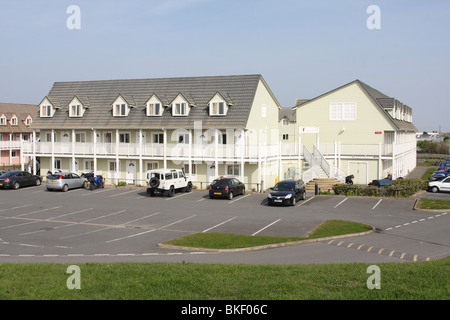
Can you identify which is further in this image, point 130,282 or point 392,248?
point 392,248

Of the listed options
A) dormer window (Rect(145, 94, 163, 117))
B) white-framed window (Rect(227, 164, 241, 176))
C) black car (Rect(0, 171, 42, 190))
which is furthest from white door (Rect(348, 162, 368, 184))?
black car (Rect(0, 171, 42, 190))

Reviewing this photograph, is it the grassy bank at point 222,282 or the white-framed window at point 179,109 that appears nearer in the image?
the grassy bank at point 222,282

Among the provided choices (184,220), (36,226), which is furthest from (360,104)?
(36,226)

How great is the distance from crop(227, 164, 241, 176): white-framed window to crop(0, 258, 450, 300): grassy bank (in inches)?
1047

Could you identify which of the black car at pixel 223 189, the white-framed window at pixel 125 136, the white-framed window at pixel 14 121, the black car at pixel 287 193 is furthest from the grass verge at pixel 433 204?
the white-framed window at pixel 14 121

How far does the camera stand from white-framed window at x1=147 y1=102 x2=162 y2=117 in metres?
42.1

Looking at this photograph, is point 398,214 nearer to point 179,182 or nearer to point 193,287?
point 179,182

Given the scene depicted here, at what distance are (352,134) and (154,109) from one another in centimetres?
1963

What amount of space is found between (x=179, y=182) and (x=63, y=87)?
20.5 metres

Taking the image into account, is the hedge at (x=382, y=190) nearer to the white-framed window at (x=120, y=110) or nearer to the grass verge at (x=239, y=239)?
the grass verge at (x=239, y=239)

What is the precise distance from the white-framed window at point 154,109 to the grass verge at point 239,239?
2277cm

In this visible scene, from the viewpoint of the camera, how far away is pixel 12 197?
34656 millimetres

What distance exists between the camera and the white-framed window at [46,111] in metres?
46.4

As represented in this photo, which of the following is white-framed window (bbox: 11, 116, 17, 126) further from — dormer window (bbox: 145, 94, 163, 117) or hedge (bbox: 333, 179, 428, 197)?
hedge (bbox: 333, 179, 428, 197)
